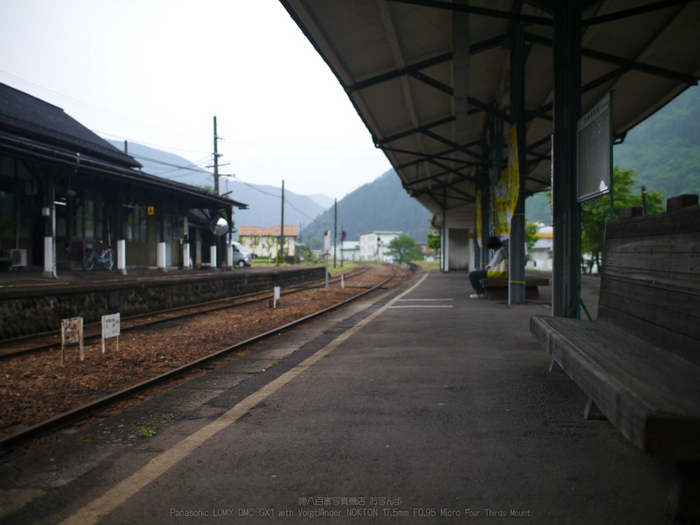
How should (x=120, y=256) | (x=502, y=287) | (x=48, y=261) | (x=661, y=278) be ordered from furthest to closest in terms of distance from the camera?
(x=120, y=256) → (x=48, y=261) → (x=502, y=287) → (x=661, y=278)

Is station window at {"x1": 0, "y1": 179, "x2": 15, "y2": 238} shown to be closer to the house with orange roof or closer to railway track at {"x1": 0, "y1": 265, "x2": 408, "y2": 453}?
railway track at {"x1": 0, "y1": 265, "x2": 408, "y2": 453}

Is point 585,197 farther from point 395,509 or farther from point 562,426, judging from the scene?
point 395,509

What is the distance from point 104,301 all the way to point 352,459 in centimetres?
896

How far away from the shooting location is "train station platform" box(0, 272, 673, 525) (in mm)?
2061

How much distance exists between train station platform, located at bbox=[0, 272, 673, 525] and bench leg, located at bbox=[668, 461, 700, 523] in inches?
4.1

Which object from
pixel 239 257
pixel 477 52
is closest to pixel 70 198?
pixel 477 52

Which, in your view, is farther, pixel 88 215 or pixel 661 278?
pixel 88 215

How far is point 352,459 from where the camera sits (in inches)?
100

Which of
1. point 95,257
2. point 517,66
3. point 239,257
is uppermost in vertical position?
point 517,66

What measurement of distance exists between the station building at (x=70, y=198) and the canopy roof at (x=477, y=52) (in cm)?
991

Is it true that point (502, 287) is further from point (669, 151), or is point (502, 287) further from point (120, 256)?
point (669, 151)

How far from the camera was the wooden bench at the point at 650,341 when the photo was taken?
169cm

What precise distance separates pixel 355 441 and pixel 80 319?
4168 millimetres

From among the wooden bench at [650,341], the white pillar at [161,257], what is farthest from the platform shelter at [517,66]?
the white pillar at [161,257]
